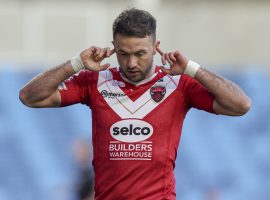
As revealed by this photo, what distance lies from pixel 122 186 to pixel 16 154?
783 cm

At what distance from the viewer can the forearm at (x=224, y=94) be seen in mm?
6855

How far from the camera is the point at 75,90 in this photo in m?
7.12

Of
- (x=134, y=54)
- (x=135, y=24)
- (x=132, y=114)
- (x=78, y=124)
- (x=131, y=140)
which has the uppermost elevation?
(x=135, y=24)

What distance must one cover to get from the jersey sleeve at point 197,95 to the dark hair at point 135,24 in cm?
→ 45

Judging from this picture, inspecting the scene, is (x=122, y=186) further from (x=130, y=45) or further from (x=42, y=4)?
(x=42, y=4)

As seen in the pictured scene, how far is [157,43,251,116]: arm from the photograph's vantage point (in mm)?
6858

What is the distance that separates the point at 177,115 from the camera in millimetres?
6988

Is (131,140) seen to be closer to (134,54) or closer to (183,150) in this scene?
(134,54)

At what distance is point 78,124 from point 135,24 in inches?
307

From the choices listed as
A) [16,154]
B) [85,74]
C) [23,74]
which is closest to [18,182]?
[16,154]

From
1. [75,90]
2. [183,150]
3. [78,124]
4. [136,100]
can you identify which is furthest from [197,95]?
[78,124]

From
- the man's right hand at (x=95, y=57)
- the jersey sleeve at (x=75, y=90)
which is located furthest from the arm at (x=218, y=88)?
the jersey sleeve at (x=75, y=90)

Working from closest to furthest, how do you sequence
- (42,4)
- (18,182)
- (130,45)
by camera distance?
(130,45) → (18,182) → (42,4)

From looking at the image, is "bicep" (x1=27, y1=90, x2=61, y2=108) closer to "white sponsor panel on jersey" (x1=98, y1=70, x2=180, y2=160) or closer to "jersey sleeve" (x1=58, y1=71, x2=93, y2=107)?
"jersey sleeve" (x1=58, y1=71, x2=93, y2=107)
